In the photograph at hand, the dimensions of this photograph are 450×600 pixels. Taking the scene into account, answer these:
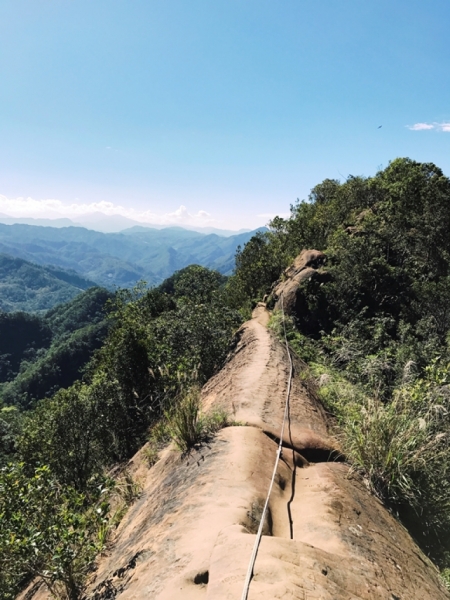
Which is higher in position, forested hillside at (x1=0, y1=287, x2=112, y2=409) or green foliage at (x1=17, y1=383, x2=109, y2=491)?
green foliage at (x1=17, y1=383, x2=109, y2=491)

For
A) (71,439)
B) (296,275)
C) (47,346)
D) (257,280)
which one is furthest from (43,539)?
(47,346)

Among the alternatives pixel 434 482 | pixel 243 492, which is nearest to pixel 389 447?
pixel 434 482

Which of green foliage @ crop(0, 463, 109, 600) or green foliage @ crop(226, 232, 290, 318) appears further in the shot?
green foliage @ crop(226, 232, 290, 318)

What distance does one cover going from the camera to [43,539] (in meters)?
3.59

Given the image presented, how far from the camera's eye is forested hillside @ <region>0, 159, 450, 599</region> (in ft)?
14.4

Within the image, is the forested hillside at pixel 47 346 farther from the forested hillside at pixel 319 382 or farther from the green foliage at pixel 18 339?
the forested hillside at pixel 319 382

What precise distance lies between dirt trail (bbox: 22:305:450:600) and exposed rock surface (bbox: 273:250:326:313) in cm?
1204

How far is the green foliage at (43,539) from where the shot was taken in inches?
137

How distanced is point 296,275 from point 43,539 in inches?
702

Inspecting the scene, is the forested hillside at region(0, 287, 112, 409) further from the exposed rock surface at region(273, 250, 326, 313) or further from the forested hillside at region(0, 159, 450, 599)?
the forested hillside at region(0, 159, 450, 599)

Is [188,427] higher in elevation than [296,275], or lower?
lower

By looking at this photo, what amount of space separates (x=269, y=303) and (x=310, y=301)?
3412 mm

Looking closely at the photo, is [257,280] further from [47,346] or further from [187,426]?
[47,346]

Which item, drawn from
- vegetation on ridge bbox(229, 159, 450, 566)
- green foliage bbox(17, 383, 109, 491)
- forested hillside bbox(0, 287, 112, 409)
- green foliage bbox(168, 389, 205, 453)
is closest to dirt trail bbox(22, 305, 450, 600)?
green foliage bbox(168, 389, 205, 453)
